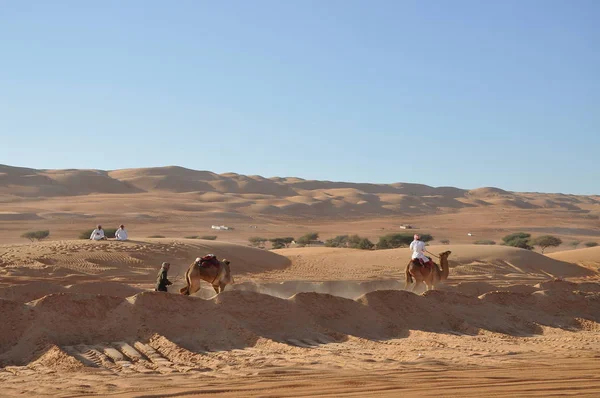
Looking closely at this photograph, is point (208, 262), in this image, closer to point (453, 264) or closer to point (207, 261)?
point (207, 261)

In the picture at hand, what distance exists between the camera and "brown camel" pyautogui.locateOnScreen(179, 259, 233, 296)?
18328 millimetres

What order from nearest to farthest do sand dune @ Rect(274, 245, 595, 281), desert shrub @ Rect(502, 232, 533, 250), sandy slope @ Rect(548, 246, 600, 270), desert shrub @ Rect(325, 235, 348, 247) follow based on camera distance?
sand dune @ Rect(274, 245, 595, 281) < sandy slope @ Rect(548, 246, 600, 270) < desert shrub @ Rect(325, 235, 348, 247) < desert shrub @ Rect(502, 232, 533, 250)

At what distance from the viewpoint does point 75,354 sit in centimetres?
1192

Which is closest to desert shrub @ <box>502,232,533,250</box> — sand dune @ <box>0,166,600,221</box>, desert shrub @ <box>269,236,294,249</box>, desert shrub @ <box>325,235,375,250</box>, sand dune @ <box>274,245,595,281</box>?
desert shrub @ <box>325,235,375,250</box>

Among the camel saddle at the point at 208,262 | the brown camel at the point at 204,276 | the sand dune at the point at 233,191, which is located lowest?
the brown camel at the point at 204,276

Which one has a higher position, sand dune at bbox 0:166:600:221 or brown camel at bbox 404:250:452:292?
sand dune at bbox 0:166:600:221

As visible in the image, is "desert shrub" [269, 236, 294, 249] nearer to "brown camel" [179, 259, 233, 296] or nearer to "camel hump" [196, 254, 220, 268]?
"brown camel" [179, 259, 233, 296]

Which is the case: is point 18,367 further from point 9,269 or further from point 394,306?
point 9,269

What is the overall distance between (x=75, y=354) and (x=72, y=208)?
75840mm

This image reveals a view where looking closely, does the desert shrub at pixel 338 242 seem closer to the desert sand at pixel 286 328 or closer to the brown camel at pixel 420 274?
the desert sand at pixel 286 328

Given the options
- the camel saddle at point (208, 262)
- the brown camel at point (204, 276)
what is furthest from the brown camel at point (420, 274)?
the camel saddle at point (208, 262)

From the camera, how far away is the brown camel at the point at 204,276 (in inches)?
722

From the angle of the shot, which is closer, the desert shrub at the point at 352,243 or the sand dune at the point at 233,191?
the desert shrub at the point at 352,243

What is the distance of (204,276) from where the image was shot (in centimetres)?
1881
